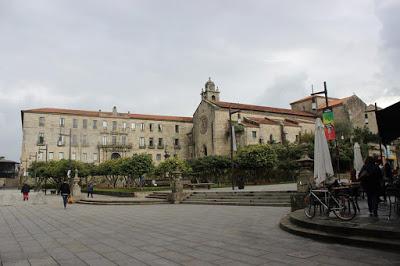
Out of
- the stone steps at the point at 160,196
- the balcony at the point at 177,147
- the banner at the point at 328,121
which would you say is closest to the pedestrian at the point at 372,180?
the banner at the point at 328,121

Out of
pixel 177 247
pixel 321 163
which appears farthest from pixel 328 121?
pixel 177 247

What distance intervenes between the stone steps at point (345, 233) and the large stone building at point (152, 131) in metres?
45.5

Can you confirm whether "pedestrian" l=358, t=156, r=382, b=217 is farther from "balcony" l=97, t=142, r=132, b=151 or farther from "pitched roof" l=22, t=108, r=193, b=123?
"pitched roof" l=22, t=108, r=193, b=123

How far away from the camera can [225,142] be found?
189ft

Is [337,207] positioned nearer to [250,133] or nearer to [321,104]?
[250,133]

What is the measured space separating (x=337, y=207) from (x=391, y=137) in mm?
2174

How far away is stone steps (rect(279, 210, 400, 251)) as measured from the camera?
20.3 ft

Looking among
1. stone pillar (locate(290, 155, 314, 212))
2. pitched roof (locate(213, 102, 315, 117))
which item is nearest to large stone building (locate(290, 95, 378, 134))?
pitched roof (locate(213, 102, 315, 117))

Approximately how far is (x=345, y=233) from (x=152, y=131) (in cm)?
6417

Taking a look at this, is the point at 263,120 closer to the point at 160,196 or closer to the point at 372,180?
the point at 160,196

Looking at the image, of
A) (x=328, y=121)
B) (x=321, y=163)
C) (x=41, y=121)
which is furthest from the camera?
(x=41, y=121)

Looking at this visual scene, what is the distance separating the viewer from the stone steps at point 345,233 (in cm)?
619

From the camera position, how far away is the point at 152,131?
229 ft

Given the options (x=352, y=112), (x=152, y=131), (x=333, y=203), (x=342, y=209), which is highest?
(x=352, y=112)
